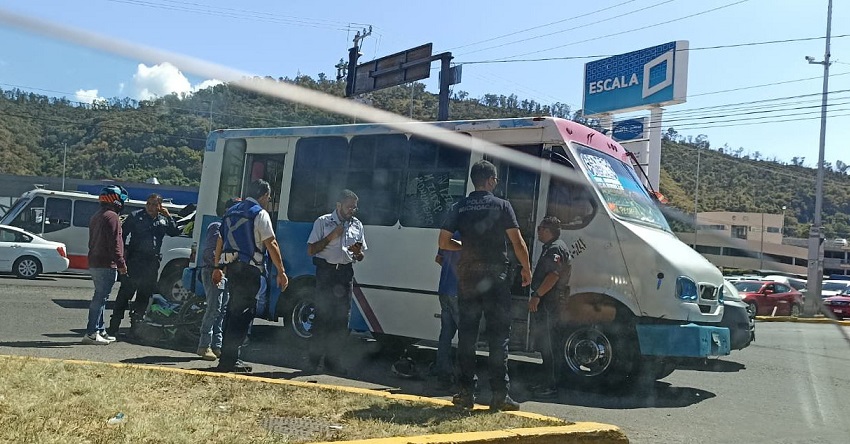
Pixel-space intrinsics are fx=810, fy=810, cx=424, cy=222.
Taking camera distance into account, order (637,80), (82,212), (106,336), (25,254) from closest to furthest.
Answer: (106,336), (25,254), (82,212), (637,80)

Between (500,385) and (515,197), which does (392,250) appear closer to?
(515,197)

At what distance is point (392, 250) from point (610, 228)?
2.56m

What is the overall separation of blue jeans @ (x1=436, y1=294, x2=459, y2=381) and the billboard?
24485 mm

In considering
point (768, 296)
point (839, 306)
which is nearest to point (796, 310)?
point (839, 306)

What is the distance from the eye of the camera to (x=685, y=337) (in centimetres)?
795

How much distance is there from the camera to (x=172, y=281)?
11719 millimetres

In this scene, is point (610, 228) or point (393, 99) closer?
point (610, 228)

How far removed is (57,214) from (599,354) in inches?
758

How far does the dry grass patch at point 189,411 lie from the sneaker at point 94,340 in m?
2.33

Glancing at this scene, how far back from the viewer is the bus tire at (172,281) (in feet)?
38.1

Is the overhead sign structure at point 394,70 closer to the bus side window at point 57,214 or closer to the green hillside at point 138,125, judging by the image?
the green hillside at point 138,125

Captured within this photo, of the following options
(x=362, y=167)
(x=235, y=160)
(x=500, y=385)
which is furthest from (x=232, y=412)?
(x=235, y=160)

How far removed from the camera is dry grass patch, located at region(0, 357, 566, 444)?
4.76 m

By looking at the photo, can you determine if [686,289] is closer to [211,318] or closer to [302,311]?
[302,311]
